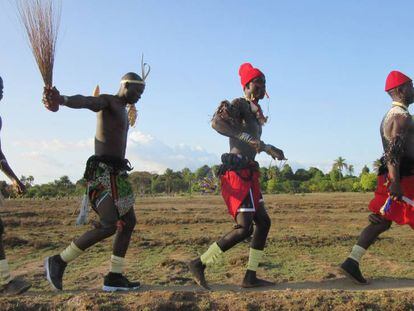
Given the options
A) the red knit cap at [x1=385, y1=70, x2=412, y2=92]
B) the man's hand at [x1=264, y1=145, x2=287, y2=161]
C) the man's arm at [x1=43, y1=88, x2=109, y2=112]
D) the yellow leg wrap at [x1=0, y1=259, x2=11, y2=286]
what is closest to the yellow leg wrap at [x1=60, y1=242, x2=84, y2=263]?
the yellow leg wrap at [x1=0, y1=259, x2=11, y2=286]

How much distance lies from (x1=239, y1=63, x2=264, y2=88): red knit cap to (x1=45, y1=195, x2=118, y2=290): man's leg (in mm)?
1946

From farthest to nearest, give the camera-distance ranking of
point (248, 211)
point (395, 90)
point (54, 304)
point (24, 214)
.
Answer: point (24, 214)
point (395, 90)
point (248, 211)
point (54, 304)

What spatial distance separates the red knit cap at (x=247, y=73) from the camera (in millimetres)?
5223

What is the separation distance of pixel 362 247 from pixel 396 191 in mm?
769

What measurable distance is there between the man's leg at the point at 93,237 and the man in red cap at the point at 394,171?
2.57 meters

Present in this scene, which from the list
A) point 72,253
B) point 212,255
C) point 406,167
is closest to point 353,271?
point 406,167

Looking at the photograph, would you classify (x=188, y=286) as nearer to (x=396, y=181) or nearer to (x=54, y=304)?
(x=54, y=304)

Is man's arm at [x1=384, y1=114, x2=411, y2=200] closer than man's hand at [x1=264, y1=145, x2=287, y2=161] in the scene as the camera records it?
No

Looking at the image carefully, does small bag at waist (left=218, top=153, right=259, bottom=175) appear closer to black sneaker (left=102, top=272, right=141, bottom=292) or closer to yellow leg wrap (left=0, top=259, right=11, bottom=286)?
black sneaker (left=102, top=272, right=141, bottom=292)

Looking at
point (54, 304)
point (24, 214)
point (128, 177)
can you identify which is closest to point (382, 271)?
point (128, 177)

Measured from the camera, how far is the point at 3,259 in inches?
184

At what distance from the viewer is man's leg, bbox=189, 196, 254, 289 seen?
4.92 m

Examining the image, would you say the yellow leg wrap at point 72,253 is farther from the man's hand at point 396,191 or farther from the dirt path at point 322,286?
the man's hand at point 396,191

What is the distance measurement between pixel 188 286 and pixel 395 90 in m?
3.16
